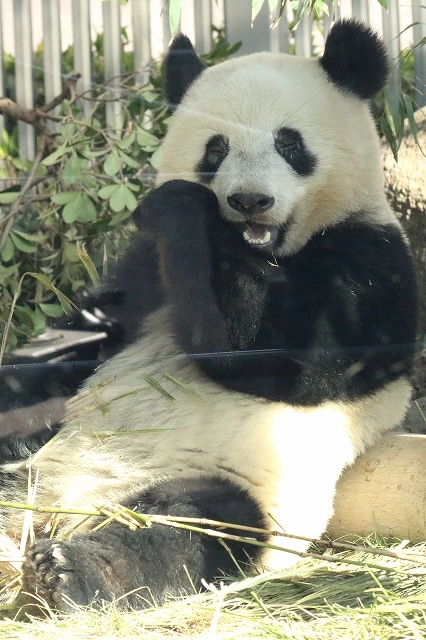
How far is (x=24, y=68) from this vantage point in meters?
2.64

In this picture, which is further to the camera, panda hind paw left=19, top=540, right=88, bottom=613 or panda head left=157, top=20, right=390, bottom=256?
panda head left=157, top=20, right=390, bottom=256

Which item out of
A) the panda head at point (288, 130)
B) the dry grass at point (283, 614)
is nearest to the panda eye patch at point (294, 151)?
the panda head at point (288, 130)

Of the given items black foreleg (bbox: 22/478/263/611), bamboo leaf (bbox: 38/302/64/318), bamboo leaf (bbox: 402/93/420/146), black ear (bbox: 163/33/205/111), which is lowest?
black foreleg (bbox: 22/478/263/611)

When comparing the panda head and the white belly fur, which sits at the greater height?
the panda head

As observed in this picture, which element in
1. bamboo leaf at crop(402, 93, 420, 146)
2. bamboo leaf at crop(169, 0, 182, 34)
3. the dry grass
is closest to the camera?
the dry grass

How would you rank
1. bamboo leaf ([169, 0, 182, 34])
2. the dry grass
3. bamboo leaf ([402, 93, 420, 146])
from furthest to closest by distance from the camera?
bamboo leaf ([402, 93, 420, 146]) → bamboo leaf ([169, 0, 182, 34]) → the dry grass

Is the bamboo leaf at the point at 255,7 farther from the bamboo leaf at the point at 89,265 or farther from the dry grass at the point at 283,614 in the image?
→ the dry grass at the point at 283,614

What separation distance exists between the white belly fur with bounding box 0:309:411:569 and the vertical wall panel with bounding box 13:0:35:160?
79cm

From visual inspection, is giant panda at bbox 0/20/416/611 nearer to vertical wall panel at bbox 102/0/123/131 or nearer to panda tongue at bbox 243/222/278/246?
panda tongue at bbox 243/222/278/246

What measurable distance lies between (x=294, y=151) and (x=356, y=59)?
0.40 metres

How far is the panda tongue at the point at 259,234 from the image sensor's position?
266cm

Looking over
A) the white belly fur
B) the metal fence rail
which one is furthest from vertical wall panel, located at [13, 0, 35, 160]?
the white belly fur

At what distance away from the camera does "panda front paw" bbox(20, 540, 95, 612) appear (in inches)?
81.4

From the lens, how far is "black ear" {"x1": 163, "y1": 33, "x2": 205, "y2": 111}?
274cm
